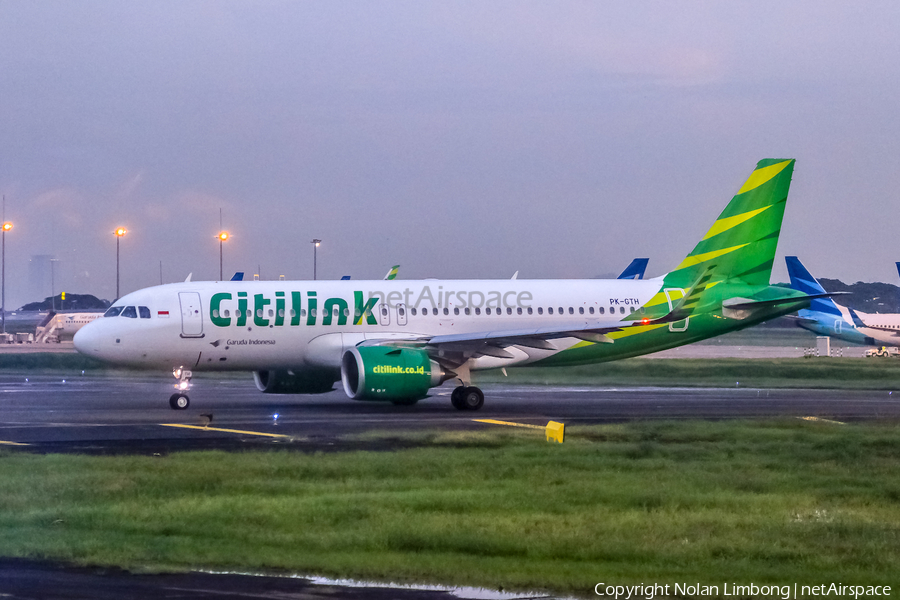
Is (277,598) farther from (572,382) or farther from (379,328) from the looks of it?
(572,382)

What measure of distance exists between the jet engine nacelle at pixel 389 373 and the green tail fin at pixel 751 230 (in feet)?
30.3

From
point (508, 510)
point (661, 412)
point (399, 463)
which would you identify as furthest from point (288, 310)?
point (508, 510)

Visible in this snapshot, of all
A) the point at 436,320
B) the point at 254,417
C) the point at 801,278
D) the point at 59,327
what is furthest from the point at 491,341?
the point at 59,327

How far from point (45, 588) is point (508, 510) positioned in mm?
5719

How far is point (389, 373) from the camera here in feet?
91.8

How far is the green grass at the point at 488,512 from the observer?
10.4 m

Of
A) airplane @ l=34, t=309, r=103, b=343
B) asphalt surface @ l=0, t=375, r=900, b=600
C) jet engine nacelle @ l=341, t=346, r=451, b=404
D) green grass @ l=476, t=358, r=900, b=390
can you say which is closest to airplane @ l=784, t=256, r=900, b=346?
green grass @ l=476, t=358, r=900, b=390

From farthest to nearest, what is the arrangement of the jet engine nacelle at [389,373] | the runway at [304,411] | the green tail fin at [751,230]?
the green tail fin at [751,230] < the jet engine nacelle at [389,373] < the runway at [304,411]

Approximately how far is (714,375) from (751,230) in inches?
533

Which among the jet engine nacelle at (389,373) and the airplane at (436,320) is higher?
the airplane at (436,320)

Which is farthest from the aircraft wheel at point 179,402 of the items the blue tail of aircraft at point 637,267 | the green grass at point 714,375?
the blue tail of aircraft at point 637,267

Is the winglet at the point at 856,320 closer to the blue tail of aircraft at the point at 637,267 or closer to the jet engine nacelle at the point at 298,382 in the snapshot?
the blue tail of aircraft at the point at 637,267

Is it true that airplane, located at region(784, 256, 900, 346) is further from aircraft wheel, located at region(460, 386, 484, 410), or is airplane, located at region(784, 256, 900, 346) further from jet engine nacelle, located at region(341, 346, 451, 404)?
jet engine nacelle, located at region(341, 346, 451, 404)

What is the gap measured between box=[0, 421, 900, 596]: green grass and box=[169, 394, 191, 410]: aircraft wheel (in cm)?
1076
